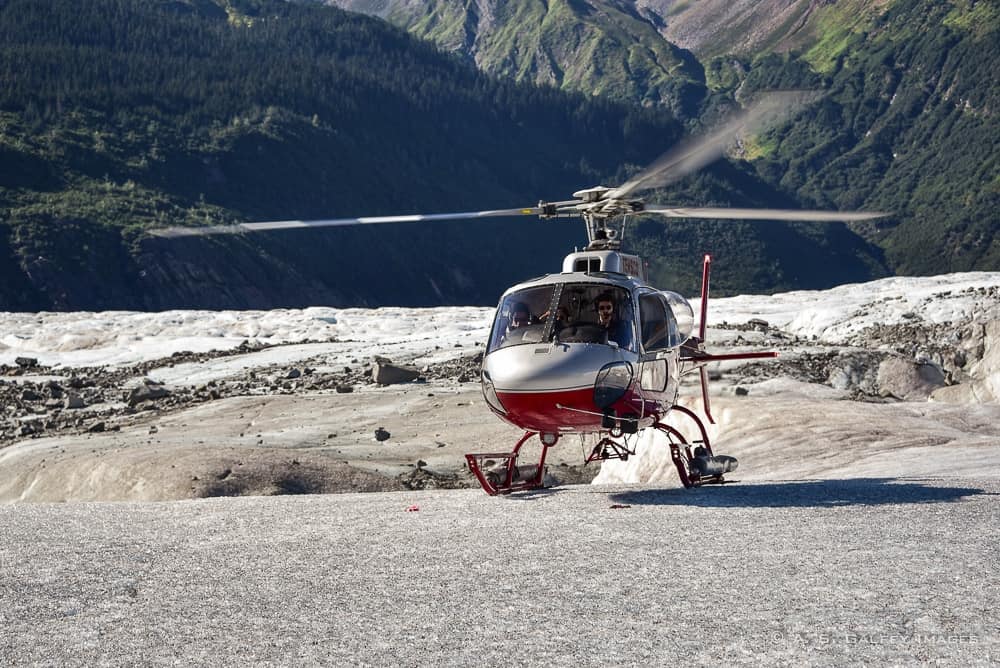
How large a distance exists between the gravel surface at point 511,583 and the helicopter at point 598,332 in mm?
995

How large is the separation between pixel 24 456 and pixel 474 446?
267 inches

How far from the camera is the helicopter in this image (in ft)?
34.9

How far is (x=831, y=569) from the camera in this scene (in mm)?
7457

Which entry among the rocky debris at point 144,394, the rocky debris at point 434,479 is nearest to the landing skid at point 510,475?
the rocky debris at point 434,479

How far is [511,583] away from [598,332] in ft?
14.3

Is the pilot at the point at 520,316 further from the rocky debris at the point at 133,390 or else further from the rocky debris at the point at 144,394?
the rocky debris at the point at 144,394

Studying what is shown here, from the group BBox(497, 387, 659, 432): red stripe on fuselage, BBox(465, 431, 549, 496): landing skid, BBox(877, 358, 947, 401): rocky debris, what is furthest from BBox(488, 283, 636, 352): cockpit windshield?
BBox(877, 358, 947, 401): rocky debris

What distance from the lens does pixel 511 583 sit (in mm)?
7184

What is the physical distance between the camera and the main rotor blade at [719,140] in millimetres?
9742

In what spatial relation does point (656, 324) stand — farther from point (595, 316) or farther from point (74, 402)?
point (74, 402)

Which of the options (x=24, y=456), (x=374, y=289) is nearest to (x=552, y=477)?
(x=24, y=456)

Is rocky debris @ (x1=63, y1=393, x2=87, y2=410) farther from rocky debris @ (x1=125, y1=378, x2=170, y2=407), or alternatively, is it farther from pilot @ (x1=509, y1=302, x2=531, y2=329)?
pilot @ (x1=509, y1=302, x2=531, y2=329)

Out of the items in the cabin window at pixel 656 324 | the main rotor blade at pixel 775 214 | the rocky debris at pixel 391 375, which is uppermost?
the main rotor blade at pixel 775 214

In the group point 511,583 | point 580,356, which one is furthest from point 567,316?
point 511,583
